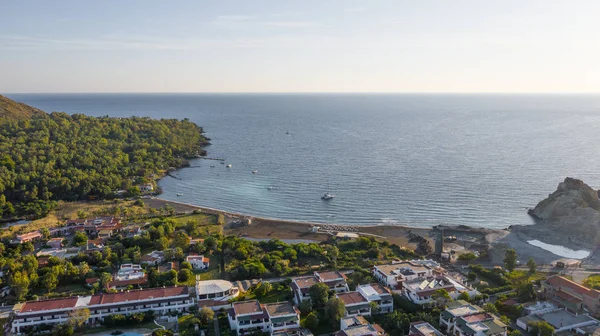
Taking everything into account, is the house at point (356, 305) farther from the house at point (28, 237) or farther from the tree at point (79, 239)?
the house at point (28, 237)

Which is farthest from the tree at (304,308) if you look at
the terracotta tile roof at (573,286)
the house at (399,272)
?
the terracotta tile roof at (573,286)

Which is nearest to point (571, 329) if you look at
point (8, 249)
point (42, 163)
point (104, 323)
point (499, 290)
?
point (499, 290)

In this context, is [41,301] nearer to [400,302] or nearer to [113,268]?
[113,268]

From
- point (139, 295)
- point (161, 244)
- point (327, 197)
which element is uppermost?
point (327, 197)

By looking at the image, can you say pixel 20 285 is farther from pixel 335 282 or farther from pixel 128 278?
pixel 335 282

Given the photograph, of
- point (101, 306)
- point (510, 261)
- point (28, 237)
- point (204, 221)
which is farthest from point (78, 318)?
point (510, 261)

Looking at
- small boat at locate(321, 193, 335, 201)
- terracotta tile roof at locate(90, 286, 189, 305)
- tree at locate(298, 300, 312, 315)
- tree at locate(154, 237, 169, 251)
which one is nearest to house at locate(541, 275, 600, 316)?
tree at locate(298, 300, 312, 315)
